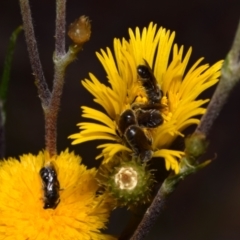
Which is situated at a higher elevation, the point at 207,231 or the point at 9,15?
the point at 9,15

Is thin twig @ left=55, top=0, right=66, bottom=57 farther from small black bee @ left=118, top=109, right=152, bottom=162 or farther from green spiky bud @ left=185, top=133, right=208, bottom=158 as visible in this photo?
green spiky bud @ left=185, top=133, right=208, bottom=158

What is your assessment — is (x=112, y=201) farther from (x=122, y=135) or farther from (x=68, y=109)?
(x=68, y=109)

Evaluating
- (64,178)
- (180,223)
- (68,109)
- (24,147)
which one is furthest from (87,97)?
(64,178)

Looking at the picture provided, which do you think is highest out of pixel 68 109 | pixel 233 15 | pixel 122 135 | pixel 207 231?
pixel 233 15

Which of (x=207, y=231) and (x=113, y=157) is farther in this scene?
(x=207, y=231)

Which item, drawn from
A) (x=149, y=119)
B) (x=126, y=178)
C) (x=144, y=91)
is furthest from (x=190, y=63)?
(x=126, y=178)

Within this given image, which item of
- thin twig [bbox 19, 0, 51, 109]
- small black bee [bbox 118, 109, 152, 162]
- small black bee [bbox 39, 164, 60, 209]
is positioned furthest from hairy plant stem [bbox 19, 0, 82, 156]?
small black bee [bbox 118, 109, 152, 162]

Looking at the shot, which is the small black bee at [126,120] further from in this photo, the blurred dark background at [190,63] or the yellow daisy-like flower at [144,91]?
the blurred dark background at [190,63]
